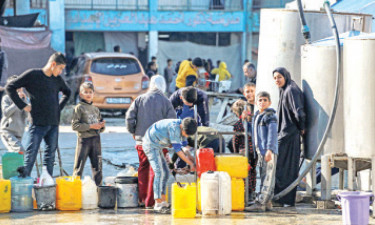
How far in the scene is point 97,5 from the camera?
4081 centimetres

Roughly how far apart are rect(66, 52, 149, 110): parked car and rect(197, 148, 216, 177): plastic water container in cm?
1286

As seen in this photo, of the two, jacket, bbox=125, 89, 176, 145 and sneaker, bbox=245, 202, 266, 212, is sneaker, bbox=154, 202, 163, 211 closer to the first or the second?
jacket, bbox=125, 89, 176, 145

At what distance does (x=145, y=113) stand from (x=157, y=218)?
4.89 feet

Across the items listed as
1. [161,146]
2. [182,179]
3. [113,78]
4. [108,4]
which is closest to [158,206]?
[161,146]

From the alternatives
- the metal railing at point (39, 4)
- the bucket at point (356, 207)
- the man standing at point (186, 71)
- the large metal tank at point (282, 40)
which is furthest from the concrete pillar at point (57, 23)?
the bucket at point (356, 207)

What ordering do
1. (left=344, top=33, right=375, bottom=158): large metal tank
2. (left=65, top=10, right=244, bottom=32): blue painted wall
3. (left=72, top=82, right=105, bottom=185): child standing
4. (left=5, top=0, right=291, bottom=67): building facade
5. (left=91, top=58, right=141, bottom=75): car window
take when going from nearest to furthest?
(left=344, top=33, right=375, bottom=158): large metal tank, (left=72, top=82, right=105, bottom=185): child standing, (left=91, top=58, right=141, bottom=75): car window, (left=65, top=10, right=244, bottom=32): blue painted wall, (left=5, top=0, right=291, bottom=67): building facade

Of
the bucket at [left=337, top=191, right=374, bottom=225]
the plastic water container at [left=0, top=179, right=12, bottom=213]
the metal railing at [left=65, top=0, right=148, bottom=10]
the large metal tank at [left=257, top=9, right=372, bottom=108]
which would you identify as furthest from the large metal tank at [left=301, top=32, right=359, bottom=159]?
the metal railing at [left=65, top=0, right=148, bottom=10]

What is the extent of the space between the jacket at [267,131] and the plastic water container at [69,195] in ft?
7.36

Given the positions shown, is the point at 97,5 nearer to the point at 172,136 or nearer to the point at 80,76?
the point at 80,76

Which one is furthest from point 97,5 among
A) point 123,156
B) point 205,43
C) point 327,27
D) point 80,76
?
point 327,27

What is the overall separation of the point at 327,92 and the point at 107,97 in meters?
13.3

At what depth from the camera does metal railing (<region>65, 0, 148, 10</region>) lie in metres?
40.7

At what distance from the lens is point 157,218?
9875mm

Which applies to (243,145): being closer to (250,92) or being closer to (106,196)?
(250,92)
